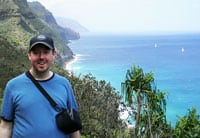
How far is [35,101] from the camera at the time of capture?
2.68 meters

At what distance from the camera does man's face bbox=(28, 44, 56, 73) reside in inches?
108

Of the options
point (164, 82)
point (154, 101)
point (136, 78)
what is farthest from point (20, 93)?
point (164, 82)

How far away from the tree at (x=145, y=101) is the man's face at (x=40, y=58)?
13.8 metres

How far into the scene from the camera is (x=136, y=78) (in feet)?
55.3

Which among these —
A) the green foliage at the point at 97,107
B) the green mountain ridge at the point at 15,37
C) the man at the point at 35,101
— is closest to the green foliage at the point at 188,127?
the green foliage at the point at 97,107

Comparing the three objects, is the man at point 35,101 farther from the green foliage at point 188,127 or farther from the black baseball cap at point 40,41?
the green foliage at point 188,127

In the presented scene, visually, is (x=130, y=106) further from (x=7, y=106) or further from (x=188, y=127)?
(x=7, y=106)

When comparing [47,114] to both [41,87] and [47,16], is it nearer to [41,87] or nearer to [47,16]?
[41,87]

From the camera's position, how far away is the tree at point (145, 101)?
665 inches

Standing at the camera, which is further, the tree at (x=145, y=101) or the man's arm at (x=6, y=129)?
the tree at (x=145, y=101)

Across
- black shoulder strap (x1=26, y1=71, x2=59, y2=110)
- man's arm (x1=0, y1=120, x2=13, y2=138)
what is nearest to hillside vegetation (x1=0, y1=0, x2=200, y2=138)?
man's arm (x1=0, y1=120, x2=13, y2=138)

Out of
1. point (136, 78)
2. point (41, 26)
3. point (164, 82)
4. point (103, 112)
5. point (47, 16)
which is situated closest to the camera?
point (136, 78)

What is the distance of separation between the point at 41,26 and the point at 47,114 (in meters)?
116

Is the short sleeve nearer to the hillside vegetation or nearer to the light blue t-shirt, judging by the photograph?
the light blue t-shirt
